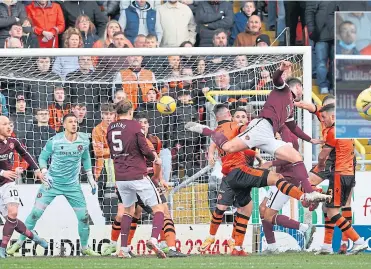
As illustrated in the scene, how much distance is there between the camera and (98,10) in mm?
20766

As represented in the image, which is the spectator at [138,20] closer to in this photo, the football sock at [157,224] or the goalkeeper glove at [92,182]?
the goalkeeper glove at [92,182]

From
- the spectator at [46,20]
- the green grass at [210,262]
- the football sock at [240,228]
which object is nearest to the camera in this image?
the green grass at [210,262]

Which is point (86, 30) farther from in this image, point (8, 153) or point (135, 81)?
point (8, 153)

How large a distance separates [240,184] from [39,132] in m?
3.70

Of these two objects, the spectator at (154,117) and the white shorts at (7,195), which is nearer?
the white shorts at (7,195)

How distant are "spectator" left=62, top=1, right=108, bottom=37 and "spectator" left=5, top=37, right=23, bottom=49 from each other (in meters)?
1.85

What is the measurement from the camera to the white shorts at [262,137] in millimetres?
15016

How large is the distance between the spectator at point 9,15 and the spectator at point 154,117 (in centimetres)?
303

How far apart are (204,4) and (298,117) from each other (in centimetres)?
431

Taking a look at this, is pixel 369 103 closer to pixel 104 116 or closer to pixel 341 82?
pixel 341 82

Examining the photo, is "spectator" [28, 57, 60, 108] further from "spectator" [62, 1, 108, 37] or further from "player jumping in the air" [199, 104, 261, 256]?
"player jumping in the air" [199, 104, 261, 256]

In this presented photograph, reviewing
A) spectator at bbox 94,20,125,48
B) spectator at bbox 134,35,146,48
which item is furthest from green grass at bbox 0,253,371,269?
spectator at bbox 94,20,125,48

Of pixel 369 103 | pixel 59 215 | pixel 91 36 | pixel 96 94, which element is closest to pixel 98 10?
pixel 91 36

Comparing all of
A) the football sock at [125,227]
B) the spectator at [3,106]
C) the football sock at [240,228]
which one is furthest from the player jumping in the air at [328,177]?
the spectator at [3,106]
